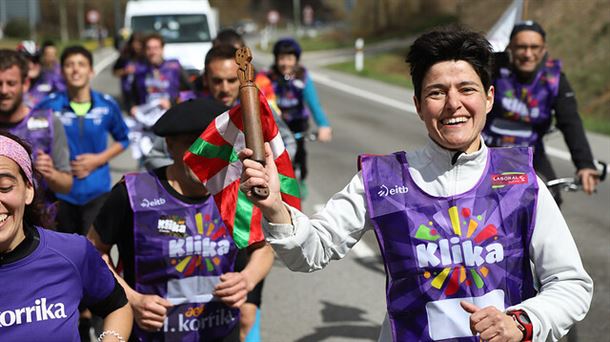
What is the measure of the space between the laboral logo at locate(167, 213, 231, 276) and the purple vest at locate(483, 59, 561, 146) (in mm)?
2765

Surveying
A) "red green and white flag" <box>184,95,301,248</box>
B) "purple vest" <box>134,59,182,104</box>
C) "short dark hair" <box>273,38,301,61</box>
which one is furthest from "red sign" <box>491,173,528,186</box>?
"purple vest" <box>134,59,182,104</box>

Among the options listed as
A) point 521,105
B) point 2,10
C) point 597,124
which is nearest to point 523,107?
point 521,105

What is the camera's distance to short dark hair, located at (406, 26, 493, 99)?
2.63 meters

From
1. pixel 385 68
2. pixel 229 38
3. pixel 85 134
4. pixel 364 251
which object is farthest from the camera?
pixel 385 68

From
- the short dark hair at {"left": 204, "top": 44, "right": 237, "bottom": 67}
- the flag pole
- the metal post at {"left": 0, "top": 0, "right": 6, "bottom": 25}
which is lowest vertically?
the flag pole

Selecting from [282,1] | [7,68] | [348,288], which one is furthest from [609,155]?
[282,1]

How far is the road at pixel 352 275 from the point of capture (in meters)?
5.84

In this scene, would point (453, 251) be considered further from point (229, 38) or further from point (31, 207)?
point (229, 38)

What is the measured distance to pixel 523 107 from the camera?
573 cm

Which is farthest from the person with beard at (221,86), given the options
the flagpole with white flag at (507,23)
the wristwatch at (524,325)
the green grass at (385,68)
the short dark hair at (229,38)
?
the green grass at (385,68)

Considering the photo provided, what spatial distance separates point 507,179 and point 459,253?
29 centimetres

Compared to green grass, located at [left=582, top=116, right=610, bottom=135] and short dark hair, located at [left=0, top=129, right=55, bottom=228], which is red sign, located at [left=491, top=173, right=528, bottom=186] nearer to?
short dark hair, located at [left=0, top=129, right=55, bottom=228]

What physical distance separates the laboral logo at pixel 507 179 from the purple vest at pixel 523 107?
312 cm

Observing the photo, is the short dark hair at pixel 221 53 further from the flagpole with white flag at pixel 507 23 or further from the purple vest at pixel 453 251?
the flagpole with white flag at pixel 507 23
